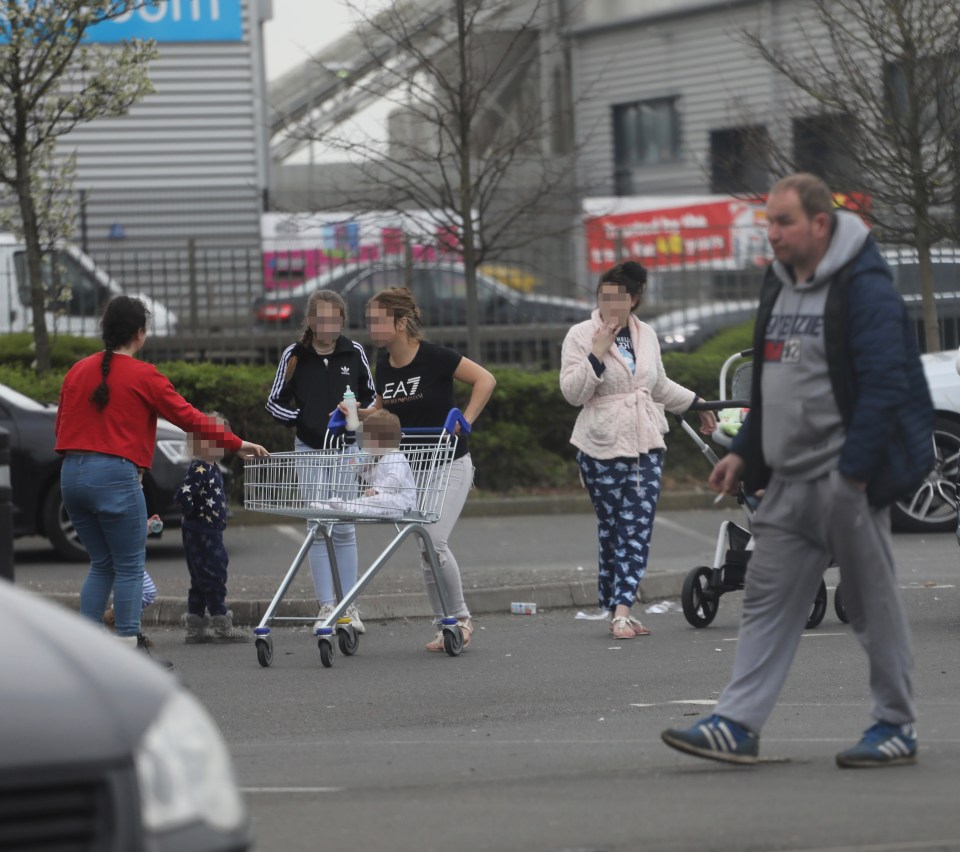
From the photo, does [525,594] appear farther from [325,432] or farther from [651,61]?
[651,61]

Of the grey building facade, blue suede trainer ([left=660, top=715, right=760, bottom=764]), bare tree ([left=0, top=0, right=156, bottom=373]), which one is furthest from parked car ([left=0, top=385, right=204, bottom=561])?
the grey building facade

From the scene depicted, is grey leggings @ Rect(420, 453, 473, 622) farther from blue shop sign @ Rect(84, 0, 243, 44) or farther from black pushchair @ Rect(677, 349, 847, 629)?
blue shop sign @ Rect(84, 0, 243, 44)

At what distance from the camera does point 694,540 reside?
14.7 meters

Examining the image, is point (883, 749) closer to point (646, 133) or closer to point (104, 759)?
point (104, 759)

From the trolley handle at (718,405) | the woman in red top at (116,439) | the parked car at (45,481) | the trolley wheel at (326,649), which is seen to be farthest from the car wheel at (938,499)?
the woman in red top at (116,439)

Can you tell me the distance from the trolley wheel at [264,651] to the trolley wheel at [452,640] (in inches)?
35.2

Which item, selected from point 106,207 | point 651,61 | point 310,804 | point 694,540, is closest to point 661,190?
point 651,61

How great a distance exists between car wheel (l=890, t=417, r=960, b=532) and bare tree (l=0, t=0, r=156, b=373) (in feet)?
27.7

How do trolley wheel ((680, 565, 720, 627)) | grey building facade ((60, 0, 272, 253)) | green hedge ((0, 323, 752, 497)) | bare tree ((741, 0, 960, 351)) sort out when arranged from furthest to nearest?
grey building facade ((60, 0, 272, 253)) < bare tree ((741, 0, 960, 351)) < green hedge ((0, 323, 752, 497)) < trolley wheel ((680, 565, 720, 627))

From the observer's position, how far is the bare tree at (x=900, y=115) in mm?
17266

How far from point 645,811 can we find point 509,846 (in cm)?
53

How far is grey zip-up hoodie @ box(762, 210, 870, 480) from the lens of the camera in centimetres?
552

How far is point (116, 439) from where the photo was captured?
26.3ft

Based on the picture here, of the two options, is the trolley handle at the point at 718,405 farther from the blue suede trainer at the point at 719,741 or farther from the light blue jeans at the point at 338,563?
the blue suede trainer at the point at 719,741
